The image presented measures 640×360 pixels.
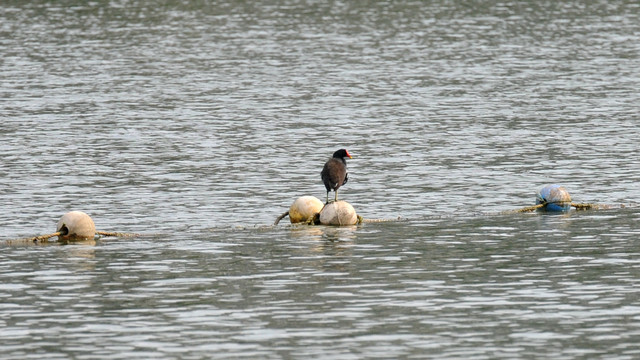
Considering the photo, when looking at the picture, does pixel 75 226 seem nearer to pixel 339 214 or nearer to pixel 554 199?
pixel 339 214

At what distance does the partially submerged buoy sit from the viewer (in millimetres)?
37688

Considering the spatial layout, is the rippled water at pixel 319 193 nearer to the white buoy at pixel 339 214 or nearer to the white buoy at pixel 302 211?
the white buoy at pixel 339 214

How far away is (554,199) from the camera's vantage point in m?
37.8

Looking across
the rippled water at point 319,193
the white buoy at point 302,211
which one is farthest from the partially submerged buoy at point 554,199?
the white buoy at point 302,211

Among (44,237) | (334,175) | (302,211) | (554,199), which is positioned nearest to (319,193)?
(334,175)

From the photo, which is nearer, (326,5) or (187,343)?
(187,343)

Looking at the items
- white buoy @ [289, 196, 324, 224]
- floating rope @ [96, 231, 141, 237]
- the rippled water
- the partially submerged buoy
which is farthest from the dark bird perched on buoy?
floating rope @ [96, 231, 141, 237]

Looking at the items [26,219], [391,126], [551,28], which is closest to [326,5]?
[551,28]

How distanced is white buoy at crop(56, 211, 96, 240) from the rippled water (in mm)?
436

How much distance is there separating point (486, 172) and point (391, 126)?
43.0 feet

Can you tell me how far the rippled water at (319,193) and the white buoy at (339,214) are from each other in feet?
1.60

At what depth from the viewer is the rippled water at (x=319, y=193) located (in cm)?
2416

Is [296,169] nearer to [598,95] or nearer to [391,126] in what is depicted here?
[391,126]

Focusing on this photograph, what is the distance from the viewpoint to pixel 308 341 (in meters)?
23.1
